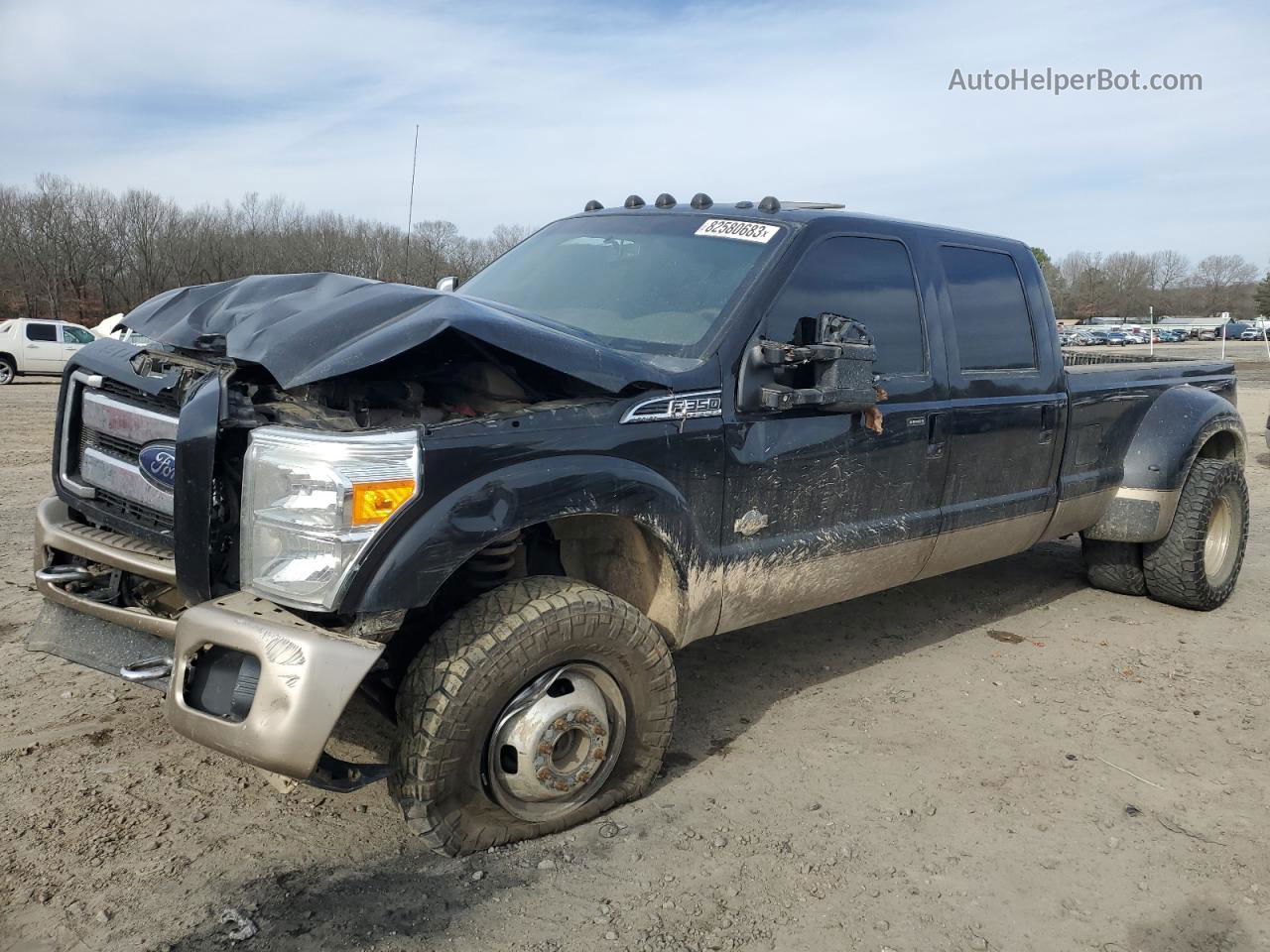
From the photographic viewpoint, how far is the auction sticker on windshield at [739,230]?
3.68 m

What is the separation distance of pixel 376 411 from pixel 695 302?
126 centimetres

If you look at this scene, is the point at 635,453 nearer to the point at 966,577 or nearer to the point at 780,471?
the point at 780,471

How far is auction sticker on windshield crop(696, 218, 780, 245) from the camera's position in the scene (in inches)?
145

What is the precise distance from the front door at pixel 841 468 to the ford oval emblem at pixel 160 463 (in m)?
1.70

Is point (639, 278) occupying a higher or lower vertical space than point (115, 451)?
higher

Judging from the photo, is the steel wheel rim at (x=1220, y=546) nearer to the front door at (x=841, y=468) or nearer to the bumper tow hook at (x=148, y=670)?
the front door at (x=841, y=468)

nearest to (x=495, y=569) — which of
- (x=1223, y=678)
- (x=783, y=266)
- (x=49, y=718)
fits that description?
(x=783, y=266)

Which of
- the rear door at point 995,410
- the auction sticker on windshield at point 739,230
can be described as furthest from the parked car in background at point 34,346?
the rear door at point 995,410

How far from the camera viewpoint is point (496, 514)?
8.80ft

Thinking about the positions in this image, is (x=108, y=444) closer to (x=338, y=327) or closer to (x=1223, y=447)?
(x=338, y=327)

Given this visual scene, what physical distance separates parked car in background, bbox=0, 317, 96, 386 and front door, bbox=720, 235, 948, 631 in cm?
2188

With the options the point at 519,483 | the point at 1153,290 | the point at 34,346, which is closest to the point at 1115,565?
the point at 519,483

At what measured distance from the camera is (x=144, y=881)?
8.81ft

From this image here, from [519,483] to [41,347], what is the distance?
23.2m
